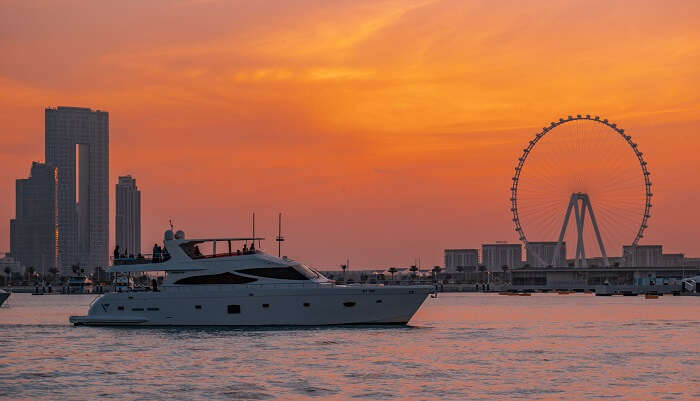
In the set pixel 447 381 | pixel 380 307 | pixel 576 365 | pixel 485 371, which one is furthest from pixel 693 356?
pixel 380 307

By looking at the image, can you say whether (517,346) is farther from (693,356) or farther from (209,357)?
(209,357)

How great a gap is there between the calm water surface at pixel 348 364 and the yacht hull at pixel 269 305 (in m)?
0.77

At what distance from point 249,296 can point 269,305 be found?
118 cm

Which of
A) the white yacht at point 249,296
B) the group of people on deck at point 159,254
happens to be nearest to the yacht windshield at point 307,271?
the white yacht at point 249,296

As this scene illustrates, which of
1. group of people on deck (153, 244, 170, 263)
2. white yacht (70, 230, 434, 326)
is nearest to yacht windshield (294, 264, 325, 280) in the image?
white yacht (70, 230, 434, 326)

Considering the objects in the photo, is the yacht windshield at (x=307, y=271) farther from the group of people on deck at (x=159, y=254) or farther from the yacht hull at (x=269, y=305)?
the group of people on deck at (x=159, y=254)

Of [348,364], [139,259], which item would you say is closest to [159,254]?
[139,259]

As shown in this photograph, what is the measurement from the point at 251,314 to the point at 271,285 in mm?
1886

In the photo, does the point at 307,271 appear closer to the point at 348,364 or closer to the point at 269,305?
the point at 269,305

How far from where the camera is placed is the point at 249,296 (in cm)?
5438

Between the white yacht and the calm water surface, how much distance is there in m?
0.87

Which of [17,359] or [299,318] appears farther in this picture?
[299,318]

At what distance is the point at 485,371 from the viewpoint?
129ft

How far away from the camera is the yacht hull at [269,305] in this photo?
54.4m
